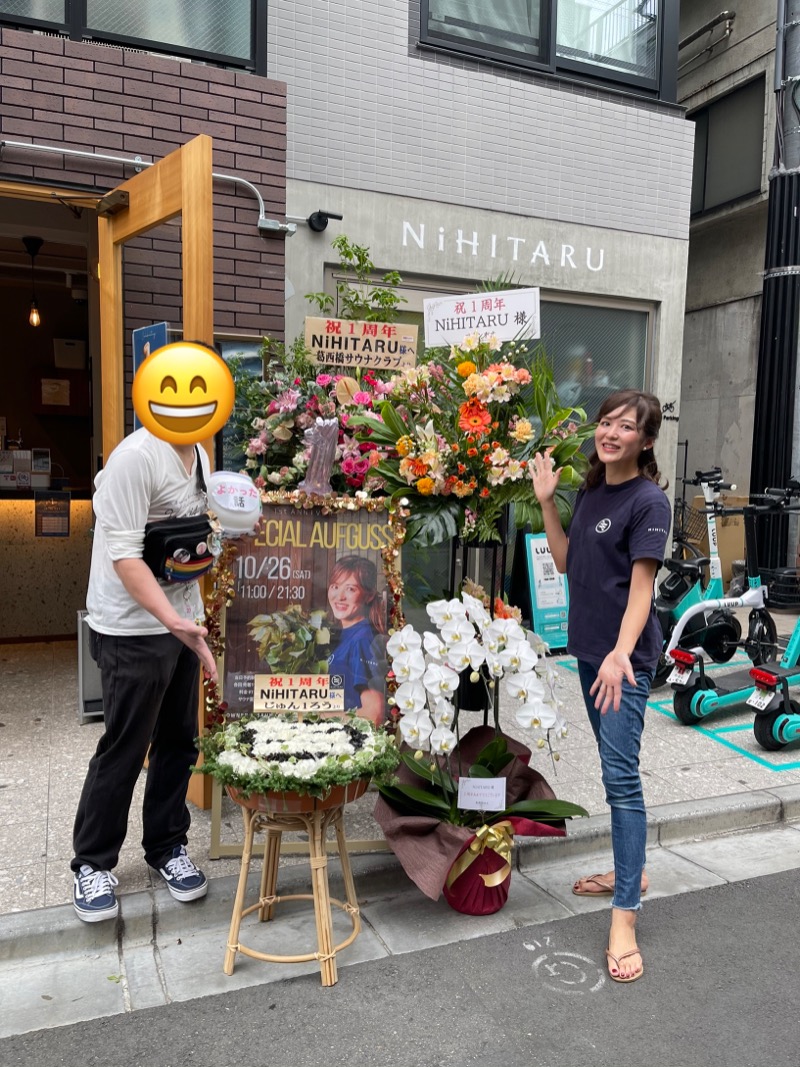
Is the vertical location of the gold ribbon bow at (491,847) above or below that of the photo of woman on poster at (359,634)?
below

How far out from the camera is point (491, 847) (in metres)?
3.11

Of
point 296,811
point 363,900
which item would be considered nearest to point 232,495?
point 296,811

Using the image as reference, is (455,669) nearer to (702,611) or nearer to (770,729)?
(770,729)

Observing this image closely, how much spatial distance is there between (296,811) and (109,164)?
4.07 meters

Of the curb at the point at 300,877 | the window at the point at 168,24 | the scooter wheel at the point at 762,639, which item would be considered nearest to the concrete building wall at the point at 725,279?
the scooter wheel at the point at 762,639

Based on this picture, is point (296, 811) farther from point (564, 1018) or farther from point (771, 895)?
point (771, 895)

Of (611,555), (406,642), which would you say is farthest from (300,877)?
(611,555)

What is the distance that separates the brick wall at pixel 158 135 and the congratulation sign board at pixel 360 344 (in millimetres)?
953

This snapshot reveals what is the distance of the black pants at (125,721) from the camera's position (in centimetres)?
292

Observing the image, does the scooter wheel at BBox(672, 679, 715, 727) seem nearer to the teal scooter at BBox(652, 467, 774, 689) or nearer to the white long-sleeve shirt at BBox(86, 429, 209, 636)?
the teal scooter at BBox(652, 467, 774, 689)

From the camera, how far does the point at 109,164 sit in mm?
4961

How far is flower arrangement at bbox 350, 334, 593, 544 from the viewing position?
343 centimetres

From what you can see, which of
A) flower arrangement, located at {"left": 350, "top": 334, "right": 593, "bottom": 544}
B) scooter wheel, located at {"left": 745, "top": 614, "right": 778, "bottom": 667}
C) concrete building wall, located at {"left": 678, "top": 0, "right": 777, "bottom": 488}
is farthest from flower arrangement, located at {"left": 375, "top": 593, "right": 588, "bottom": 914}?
concrete building wall, located at {"left": 678, "top": 0, "right": 777, "bottom": 488}
